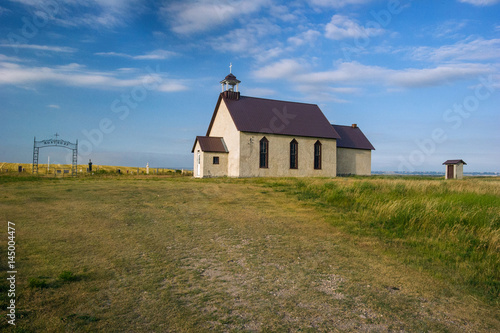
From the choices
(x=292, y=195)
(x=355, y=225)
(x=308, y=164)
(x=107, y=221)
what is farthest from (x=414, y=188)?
(x=308, y=164)

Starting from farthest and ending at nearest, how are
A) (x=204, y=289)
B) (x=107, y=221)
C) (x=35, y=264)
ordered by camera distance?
(x=107, y=221), (x=35, y=264), (x=204, y=289)

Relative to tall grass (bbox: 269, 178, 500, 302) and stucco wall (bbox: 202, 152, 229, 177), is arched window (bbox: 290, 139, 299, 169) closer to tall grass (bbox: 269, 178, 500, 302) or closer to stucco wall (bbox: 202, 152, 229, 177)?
stucco wall (bbox: 202, 152, 229, 177)

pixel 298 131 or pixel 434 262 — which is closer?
pixel 434 262

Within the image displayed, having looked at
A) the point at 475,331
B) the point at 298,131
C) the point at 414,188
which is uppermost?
the point at 298,131

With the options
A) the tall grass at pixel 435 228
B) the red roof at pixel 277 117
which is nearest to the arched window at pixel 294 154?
the red roof at pixel 277 117

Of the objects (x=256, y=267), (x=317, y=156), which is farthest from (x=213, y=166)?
(x=256, y=267)

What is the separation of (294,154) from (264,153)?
3.43 m

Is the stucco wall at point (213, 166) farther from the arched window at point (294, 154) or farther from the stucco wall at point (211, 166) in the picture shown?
the arched window at point (294, 154)

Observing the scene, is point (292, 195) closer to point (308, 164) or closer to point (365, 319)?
point (365, 319)

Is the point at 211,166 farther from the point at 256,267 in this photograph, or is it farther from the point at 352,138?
the point at 256,267

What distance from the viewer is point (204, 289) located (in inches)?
192

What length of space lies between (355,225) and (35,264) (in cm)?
762

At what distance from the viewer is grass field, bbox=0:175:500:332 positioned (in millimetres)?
4082

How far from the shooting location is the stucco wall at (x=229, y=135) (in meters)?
30.3
